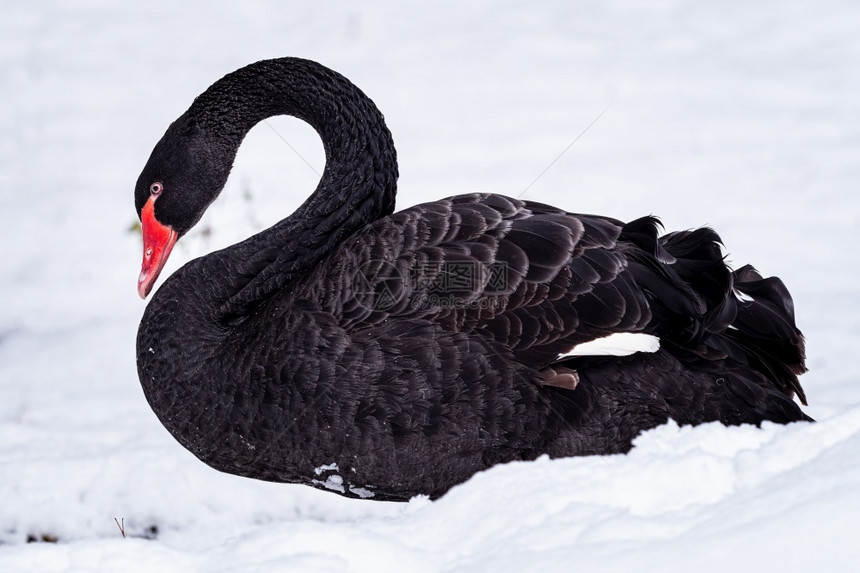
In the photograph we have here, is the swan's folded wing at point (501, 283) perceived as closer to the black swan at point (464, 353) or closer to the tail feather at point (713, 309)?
the black swan at point (464, 353)

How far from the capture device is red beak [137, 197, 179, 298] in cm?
410

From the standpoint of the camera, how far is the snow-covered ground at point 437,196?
2182 millimetres

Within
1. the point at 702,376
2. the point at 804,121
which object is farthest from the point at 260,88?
the point at 804,121

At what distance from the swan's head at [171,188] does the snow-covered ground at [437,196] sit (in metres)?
0.88

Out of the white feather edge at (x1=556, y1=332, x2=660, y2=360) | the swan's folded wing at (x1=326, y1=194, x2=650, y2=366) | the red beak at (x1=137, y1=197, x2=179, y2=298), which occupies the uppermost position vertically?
the red beak at (x1=137, y1=197, x2=179, y2=298)

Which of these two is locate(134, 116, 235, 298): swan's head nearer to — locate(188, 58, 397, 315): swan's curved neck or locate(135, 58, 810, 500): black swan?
locate(188, 58, 397, 315): swan's curved neck

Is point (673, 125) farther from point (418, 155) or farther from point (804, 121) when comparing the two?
point (418, 155)

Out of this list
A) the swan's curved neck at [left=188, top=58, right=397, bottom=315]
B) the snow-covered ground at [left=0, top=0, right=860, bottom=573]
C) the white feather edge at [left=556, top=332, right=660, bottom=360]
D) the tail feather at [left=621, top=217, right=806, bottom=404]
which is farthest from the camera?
the swan's curved neck at [left=188, top=58, right=397, bottom=315]

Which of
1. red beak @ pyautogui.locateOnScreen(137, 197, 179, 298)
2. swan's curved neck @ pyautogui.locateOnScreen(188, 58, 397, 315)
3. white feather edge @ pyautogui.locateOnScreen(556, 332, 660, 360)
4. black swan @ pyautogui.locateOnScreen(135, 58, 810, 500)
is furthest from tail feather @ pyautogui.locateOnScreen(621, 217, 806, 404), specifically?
red beak @ pyautogui.locateOnScreen(137, 197, 179, 298)

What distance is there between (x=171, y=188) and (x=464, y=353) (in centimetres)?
138

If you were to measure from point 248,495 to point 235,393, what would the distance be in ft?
2.52

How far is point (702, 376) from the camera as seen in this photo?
3.62 meters

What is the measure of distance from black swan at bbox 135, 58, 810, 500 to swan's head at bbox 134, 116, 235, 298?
28 centimetres

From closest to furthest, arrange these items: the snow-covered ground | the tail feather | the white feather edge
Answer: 1. the snow-covered ground
2. the white feather edge
3. the tail feather
